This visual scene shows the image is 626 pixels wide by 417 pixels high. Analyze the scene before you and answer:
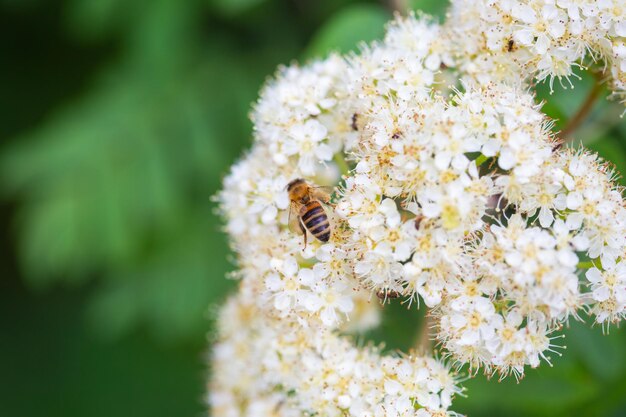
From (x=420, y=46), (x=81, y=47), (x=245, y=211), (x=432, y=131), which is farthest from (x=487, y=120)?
(x=81, y=47)

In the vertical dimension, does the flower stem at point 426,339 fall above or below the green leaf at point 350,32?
below

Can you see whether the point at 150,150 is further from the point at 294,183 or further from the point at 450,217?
the point at 450,217

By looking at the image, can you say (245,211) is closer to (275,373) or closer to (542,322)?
(275,373)

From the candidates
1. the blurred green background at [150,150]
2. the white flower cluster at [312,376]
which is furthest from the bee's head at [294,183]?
the blurred green background at [150,150]

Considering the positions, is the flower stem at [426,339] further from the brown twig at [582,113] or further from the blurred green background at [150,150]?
the blurred green background at [150,150]

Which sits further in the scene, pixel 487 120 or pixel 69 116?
pixel 69 116

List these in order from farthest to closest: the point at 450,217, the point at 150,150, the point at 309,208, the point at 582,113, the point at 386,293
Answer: the point at 150,150 < the point at 582,113 < the point at 309,208 < the point at 386,293 < the point at 450,217

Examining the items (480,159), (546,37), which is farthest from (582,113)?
(480,159)
